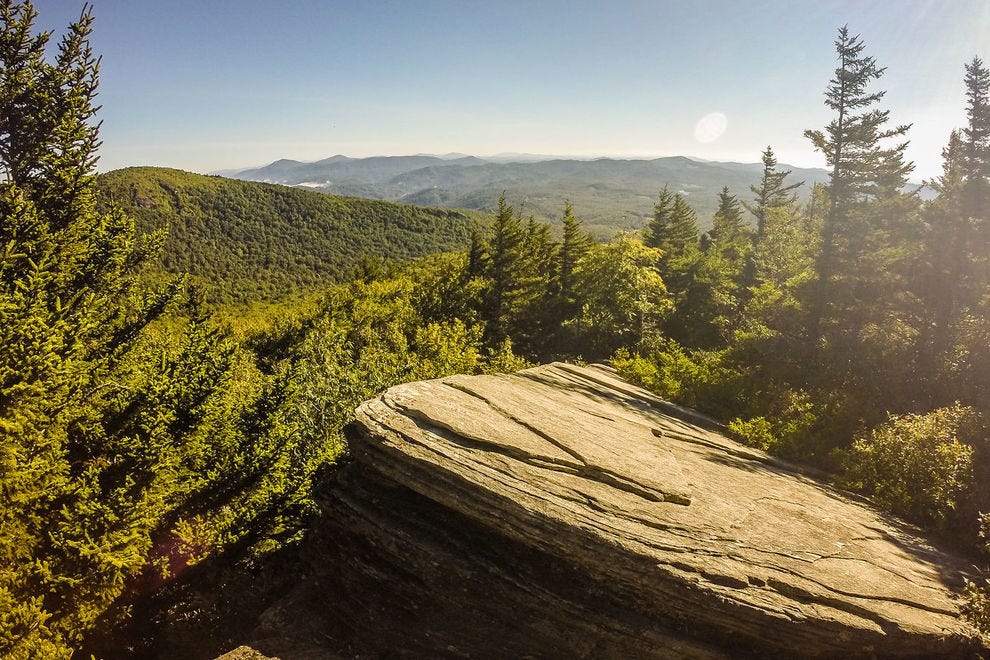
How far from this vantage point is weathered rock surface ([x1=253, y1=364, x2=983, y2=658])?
9914 millimetres

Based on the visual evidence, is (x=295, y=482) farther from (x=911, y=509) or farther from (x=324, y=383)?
(x=911, y=509)

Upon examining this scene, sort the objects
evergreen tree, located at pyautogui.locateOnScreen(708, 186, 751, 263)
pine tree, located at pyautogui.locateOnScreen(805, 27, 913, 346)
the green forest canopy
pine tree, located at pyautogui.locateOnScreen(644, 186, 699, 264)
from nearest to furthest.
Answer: the green forest canopy, pine tree, located at pyautogui.locateOnScreen(805, 27, 913, 346), evergreen tree, located at pyautogui.locateOnScreen(708, 186, 751, 263), pine tree, located at pyautogui.locateOnScreen(644, 186, 699, 264)

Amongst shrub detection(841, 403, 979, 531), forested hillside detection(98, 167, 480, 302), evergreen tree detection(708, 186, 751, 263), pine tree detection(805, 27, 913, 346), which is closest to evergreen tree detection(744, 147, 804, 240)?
evergreen tree detection(708, 186, 751, 263)

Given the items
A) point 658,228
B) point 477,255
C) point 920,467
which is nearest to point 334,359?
point 477,255

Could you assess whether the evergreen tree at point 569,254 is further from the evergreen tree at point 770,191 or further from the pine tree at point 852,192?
the evergreen tree at point 770,191

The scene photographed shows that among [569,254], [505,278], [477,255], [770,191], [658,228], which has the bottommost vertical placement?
[505,278]

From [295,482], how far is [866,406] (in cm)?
2645

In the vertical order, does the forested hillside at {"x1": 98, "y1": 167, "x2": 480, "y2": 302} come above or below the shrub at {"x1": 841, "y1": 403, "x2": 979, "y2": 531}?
above

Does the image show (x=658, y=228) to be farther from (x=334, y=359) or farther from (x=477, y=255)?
(x=334, y=359)

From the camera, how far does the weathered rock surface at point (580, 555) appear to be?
9914 millimetres

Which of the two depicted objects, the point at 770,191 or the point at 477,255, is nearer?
the point at 477,255

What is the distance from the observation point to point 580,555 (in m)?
10.6

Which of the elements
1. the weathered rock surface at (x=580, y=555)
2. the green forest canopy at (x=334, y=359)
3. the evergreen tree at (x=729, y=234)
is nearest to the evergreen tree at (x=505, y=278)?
the green forest canopy at (x=334, y=359)

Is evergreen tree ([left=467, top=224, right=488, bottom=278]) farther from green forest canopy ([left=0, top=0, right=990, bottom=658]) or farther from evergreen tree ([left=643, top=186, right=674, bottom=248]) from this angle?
evergreen tree ([left=643, top=186, right=674, bottom=248])
